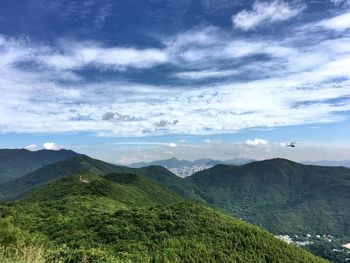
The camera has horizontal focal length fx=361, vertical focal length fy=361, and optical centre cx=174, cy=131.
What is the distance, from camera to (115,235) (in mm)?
82562

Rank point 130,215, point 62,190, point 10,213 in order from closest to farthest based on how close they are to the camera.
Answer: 1. point 130,215
2. point 10,213
3. point 62,190

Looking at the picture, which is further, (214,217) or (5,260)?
(214,217)

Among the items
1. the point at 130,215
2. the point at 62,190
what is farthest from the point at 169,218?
the point at 62,190

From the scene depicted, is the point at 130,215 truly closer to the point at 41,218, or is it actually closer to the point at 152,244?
the point at 152,244

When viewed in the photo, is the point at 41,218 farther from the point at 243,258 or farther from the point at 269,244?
the point at 269,244

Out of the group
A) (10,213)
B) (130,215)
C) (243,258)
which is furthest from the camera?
(10,213)

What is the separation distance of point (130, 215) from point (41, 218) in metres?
25.8

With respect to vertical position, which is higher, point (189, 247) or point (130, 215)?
point (130, 215)

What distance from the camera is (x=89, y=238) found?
260 feet

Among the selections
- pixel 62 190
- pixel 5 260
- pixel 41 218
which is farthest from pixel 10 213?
pixel 5 260

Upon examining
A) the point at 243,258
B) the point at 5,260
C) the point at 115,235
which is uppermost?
the point at 5,260

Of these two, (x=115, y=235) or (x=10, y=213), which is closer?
(x=115, y=235)

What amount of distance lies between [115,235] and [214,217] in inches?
1345

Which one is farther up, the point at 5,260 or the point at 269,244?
the point at 5,260
